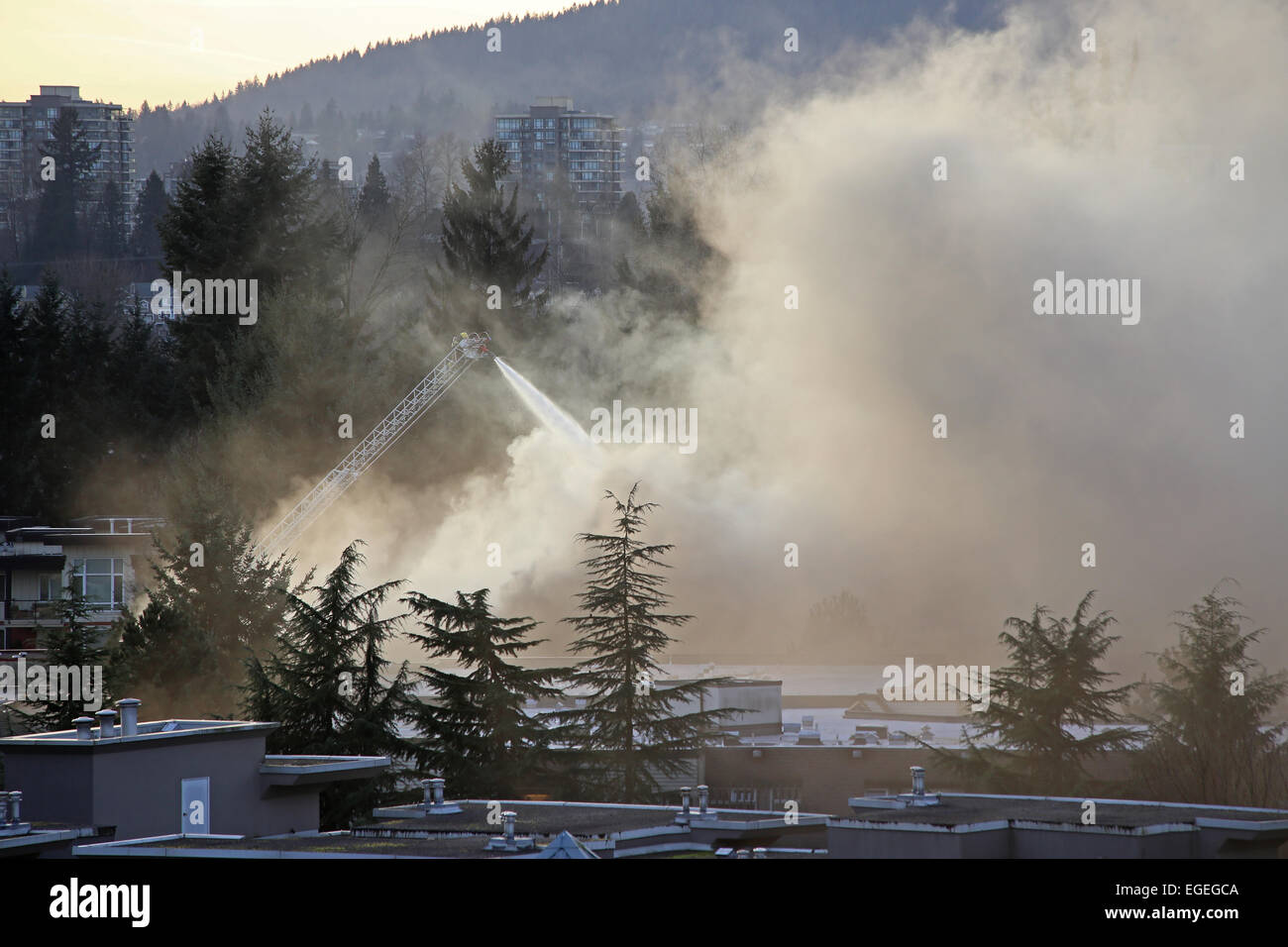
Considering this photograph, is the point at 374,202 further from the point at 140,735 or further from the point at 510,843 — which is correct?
the point at 510,843

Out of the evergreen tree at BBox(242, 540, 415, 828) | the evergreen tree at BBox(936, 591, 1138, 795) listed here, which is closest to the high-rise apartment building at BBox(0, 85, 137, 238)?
the evergreen tree at BBox(242, 540, 415, 828)

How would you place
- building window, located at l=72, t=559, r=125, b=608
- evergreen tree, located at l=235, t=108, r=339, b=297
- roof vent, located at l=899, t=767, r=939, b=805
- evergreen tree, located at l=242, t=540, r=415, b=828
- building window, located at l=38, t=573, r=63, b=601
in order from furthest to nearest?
evergreen tree, located at l=235, t=108, r=339, b=297 → building window, located at l=38, t=573, r=63, b=601 → building window, located at l=72, t=559, r=125, b=608 → evergreen tree, located at l=242, t=540, r=415, b=828 → roof vent, located at l=899, t=767, r=939, b=805

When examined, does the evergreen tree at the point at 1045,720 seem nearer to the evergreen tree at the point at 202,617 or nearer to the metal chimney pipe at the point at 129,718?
the metal chimney pipe at the point at 129,718

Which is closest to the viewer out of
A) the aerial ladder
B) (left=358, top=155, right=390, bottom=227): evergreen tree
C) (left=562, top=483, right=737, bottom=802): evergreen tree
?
(left=562, top=483, right=737, bottom=802): evergreen tree

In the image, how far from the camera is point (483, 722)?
27.6m

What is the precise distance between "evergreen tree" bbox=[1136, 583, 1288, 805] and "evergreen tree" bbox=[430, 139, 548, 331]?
39.4m

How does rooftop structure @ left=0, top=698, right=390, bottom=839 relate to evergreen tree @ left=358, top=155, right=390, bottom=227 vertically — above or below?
below

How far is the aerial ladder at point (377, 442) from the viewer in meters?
55.5

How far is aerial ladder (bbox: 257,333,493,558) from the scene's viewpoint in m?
55.5

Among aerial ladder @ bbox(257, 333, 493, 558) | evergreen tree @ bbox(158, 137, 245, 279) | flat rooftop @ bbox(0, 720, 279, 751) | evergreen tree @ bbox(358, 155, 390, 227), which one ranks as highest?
evergreen tree @ bbox(358, 155, 390, 227)

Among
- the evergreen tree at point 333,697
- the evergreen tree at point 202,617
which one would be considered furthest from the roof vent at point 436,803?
the evergreen tree at point 202,617

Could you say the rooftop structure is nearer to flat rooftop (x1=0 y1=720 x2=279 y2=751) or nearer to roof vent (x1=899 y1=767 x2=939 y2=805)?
flat rooftop (x1=0 y1=720 x2=279 y2=751)

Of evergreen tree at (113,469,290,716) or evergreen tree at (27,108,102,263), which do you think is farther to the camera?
evergreen tree at (27,108,102,263)
